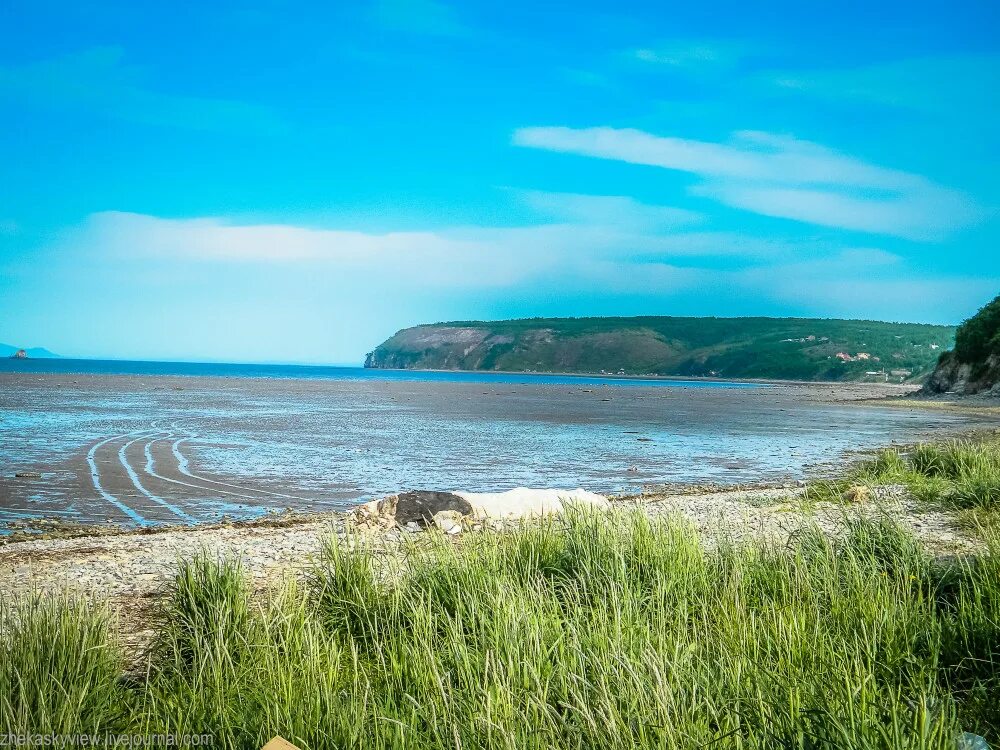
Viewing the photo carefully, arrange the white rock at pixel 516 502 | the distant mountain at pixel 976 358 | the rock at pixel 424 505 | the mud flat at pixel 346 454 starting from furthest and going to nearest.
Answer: the distant mountain at pixel 976 358
the mud flat at pixel 346 454
the white rock at pixel 516 502
the rock at pixel 424 505

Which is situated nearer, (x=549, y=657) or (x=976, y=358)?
(x=549, y=657)

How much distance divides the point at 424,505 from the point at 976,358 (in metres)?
67.0

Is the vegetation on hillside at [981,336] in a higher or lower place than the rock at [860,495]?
higher

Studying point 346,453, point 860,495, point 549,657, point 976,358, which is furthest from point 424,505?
point 976,358

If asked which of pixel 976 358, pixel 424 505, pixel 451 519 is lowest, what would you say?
pixel 451 519

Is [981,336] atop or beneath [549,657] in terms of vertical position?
atop

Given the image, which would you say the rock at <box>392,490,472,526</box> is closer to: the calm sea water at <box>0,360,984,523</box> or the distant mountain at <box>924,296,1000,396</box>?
the calm sea water at <box>0,360,984,523</box>

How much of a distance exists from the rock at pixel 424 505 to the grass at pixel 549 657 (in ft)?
17.3

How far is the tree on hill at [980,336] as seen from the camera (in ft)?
206

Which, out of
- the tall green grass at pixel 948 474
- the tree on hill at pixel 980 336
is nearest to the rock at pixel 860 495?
the tall green grass at pixel 948 474

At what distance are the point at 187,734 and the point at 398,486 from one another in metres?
14.9

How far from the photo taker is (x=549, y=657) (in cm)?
489

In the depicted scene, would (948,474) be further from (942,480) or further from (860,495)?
(860,495)

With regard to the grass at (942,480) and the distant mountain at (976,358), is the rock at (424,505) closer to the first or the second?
the grass at (942,480)
